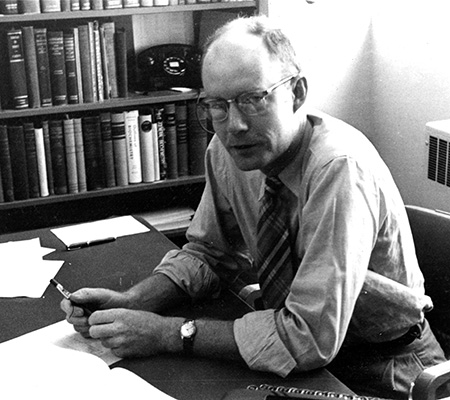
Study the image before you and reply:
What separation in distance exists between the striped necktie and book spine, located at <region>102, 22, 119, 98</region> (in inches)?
66.1

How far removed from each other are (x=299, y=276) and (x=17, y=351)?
0.52 metres

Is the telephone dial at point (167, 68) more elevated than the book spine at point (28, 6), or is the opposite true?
the book spine at point (28, 6)

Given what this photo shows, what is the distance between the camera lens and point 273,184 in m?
1.45

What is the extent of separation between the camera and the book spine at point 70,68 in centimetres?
283

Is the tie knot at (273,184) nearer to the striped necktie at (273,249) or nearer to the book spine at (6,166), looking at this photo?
the striped necktie at (273,249)

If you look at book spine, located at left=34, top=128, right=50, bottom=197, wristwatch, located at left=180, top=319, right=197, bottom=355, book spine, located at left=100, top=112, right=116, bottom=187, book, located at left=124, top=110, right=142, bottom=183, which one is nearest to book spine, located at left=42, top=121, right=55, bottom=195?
book spine, located at left=34, top=128, right=50, bottom=197

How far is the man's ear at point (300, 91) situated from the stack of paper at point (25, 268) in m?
0.69

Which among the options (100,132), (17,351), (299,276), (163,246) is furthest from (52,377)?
(100,132)

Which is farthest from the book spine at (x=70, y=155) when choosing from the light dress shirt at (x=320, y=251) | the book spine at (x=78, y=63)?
the light dress shirt at (x=320, y=251)

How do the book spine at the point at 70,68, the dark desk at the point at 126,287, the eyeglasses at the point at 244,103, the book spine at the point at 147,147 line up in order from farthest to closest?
the book spine at the point at 147,147, the book spine at the point at 70,68, the eyeglasses at the point at 244,103, the dark desk at the point at 126,287

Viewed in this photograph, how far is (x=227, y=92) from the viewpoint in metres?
1.33

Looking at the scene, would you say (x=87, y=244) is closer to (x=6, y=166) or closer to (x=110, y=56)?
(x=6, y=166)

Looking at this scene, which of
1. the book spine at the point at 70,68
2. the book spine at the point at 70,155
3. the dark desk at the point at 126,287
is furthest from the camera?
the book spine at the point at 70,155

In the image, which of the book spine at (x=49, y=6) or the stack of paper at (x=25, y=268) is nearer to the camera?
the stack of paper at (x=25, y=268)
